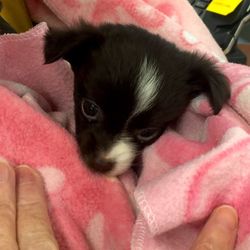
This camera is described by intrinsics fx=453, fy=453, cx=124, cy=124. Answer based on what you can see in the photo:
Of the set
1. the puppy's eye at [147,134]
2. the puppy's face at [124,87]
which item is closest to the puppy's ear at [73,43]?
the puppy's face at [124,87]

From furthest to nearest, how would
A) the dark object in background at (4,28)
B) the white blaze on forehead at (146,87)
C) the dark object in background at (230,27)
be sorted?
the dark object in background at (230,27), the dark object in background at (4,28), the white blaze on forehead at (146,87)

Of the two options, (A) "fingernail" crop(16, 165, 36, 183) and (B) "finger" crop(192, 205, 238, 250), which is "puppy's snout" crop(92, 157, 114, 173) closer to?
(A) "fingernail" crop(16, 165, 36, 183)

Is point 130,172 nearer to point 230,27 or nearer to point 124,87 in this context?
point 124,87

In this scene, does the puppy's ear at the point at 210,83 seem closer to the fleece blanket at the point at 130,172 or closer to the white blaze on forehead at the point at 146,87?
the fleece blanket at the point at 130,172

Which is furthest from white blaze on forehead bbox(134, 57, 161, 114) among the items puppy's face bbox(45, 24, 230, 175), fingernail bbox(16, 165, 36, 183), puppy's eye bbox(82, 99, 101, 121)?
fingernail bbox(16, 165, 36, 183)

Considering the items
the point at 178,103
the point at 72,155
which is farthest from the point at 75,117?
the point at 178,103

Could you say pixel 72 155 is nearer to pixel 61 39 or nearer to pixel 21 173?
pixel 21 173
